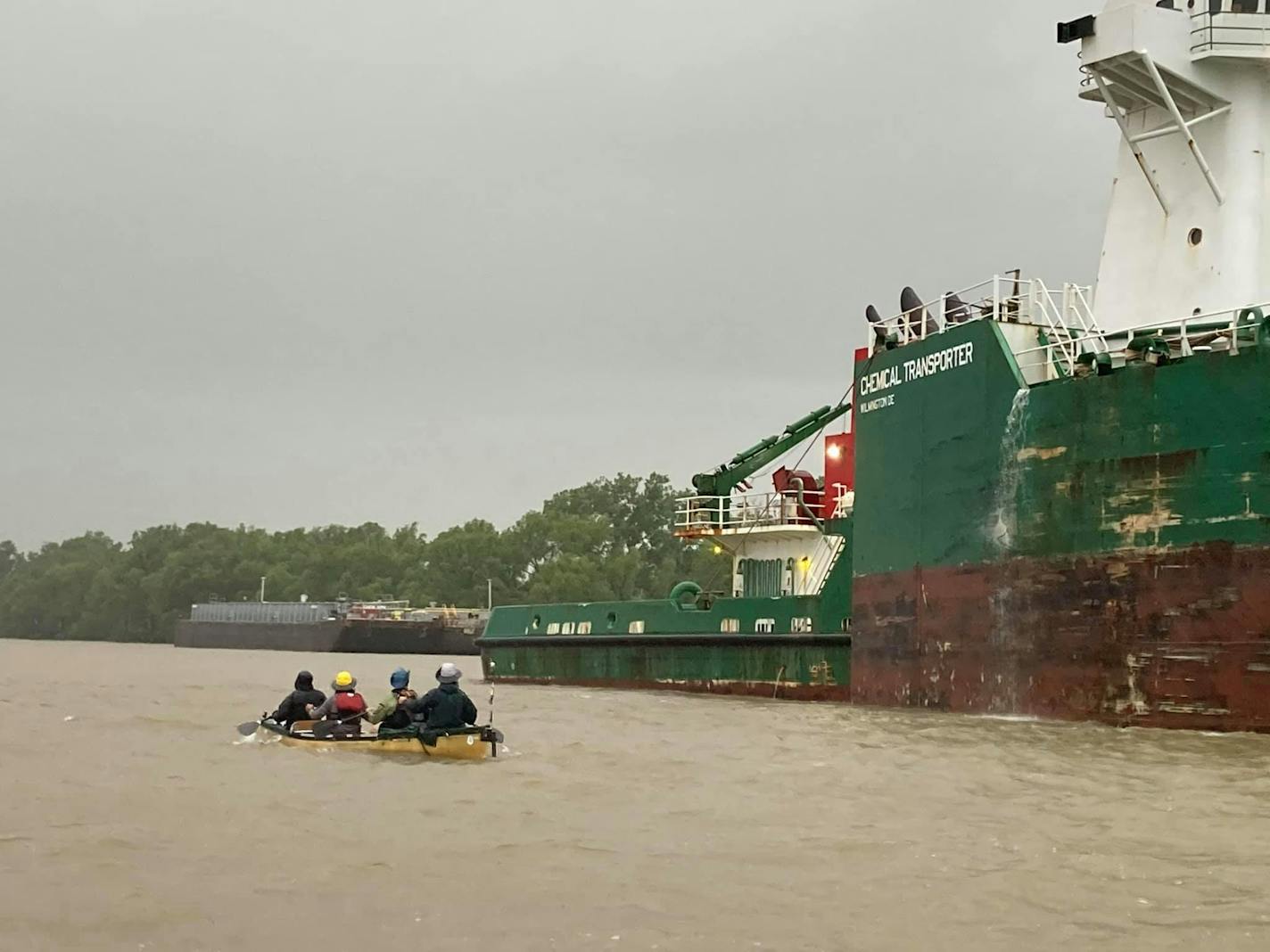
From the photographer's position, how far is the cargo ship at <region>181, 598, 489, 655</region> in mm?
78375

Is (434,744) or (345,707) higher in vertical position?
(345,707)

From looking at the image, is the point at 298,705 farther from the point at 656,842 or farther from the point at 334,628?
the point at 334,628

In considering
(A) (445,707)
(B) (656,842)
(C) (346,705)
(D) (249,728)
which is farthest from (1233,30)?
(D) (249,728)

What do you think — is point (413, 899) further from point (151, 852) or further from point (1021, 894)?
point (1021, 894)

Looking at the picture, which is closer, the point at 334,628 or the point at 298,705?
the point at 298,705

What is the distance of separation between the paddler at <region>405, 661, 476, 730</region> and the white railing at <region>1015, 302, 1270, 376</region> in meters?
8.73

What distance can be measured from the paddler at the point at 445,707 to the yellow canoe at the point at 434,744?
0.44ft

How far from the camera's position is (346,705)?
1859 centimetres

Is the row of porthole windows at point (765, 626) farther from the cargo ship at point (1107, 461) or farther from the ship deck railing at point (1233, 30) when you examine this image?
the ship deck railing at point (1233, 30)

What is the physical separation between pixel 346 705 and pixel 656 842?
7663 millimetres

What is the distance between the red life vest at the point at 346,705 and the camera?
18547 mm

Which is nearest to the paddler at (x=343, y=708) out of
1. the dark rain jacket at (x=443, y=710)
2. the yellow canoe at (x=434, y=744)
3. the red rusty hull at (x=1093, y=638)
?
the yellow canoe at (x=434, y=744)

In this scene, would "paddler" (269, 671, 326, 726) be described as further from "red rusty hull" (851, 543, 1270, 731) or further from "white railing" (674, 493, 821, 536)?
"white railing" (674, 493, 821, 536)

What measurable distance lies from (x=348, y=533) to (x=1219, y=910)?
125 metres
